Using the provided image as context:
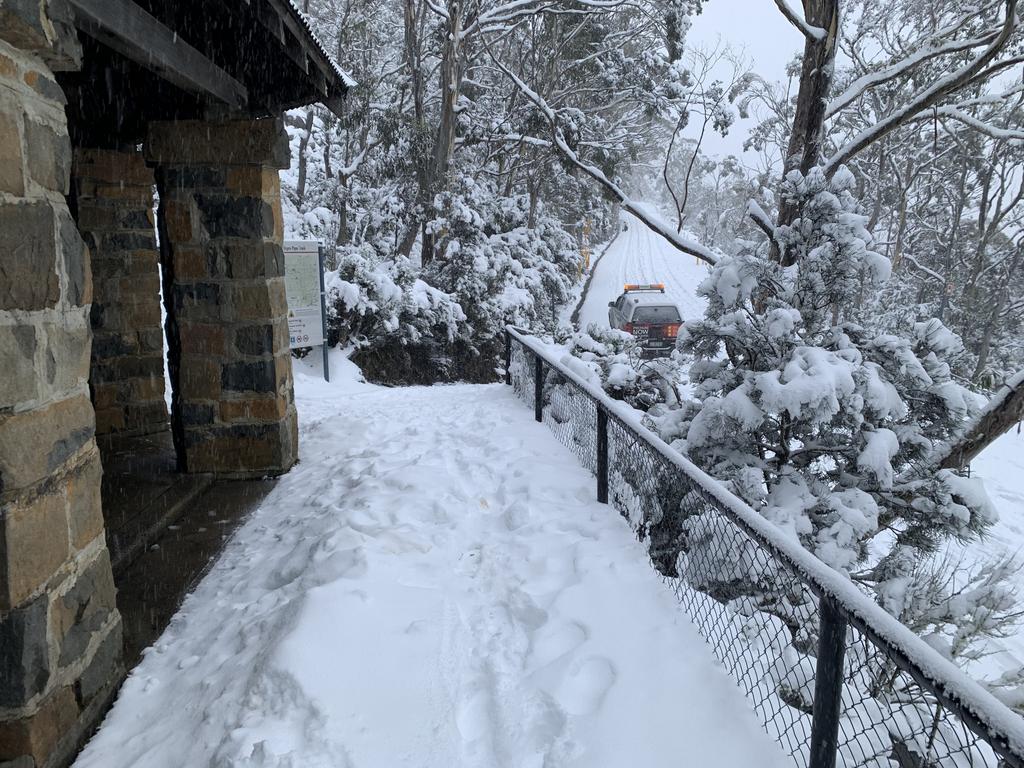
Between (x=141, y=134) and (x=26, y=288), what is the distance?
437 centimetres

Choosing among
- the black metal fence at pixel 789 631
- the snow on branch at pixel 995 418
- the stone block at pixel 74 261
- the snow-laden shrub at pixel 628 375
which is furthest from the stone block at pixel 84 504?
the snow on branch at pixel 995 418

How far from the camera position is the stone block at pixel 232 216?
496 centimetres

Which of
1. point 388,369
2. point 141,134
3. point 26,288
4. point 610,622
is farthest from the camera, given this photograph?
point 388,369

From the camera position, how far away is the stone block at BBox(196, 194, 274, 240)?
496 cm

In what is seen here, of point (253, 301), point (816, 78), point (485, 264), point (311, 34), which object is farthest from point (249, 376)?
point (485, 264)

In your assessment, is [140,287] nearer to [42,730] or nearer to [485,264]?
[42,730]

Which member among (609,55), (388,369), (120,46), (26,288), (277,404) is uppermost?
(609,55)

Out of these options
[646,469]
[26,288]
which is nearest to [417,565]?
[646,469]

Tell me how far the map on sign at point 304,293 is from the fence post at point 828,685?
7958mm

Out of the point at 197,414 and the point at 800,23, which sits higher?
the point at 800,23

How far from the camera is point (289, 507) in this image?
185 inches

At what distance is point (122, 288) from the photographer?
6285 millimetres

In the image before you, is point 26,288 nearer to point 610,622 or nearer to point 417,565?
point 417,565

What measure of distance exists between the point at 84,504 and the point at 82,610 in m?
0.38
